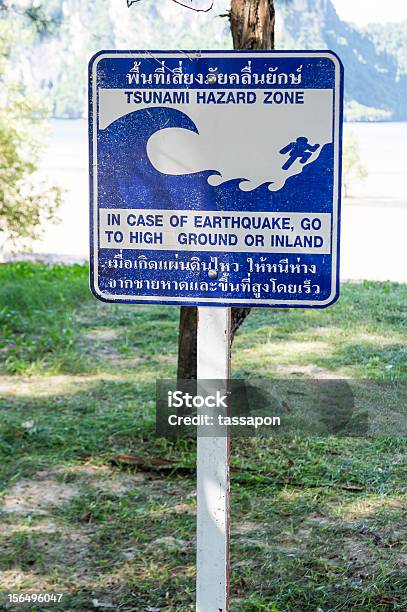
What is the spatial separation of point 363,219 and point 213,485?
16.7 metres

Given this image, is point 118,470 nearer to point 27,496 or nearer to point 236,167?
point 27,496

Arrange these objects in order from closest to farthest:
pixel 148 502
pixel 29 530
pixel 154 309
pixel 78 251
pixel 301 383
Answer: pixel 29 530
pixel 148 502
pixel 301 383
pixel 154 309
pixel 78 251

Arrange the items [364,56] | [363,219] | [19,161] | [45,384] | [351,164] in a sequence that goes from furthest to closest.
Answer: [364,56] → [351,164] → [363,219] → [19,161] → [45,384]

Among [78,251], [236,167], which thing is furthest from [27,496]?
[78,251]

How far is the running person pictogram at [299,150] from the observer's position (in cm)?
175

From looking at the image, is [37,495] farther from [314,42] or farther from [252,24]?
[314,42]

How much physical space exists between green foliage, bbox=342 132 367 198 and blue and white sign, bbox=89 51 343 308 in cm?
1916

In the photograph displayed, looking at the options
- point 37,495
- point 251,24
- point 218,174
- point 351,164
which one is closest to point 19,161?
point 251,24

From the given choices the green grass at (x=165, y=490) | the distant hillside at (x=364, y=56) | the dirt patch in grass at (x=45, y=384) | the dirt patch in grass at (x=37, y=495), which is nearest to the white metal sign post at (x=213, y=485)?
the green grass at (x=165, y=490)

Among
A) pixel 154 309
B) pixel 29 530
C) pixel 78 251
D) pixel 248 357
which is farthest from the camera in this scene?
pixel 78 251

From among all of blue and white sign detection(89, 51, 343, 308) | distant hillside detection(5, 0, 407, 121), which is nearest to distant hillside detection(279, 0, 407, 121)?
distant hillside detection(5, 0, 407, 121)

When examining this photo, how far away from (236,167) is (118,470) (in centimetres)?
244

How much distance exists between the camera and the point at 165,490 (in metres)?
3.75

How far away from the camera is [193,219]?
1795mm
